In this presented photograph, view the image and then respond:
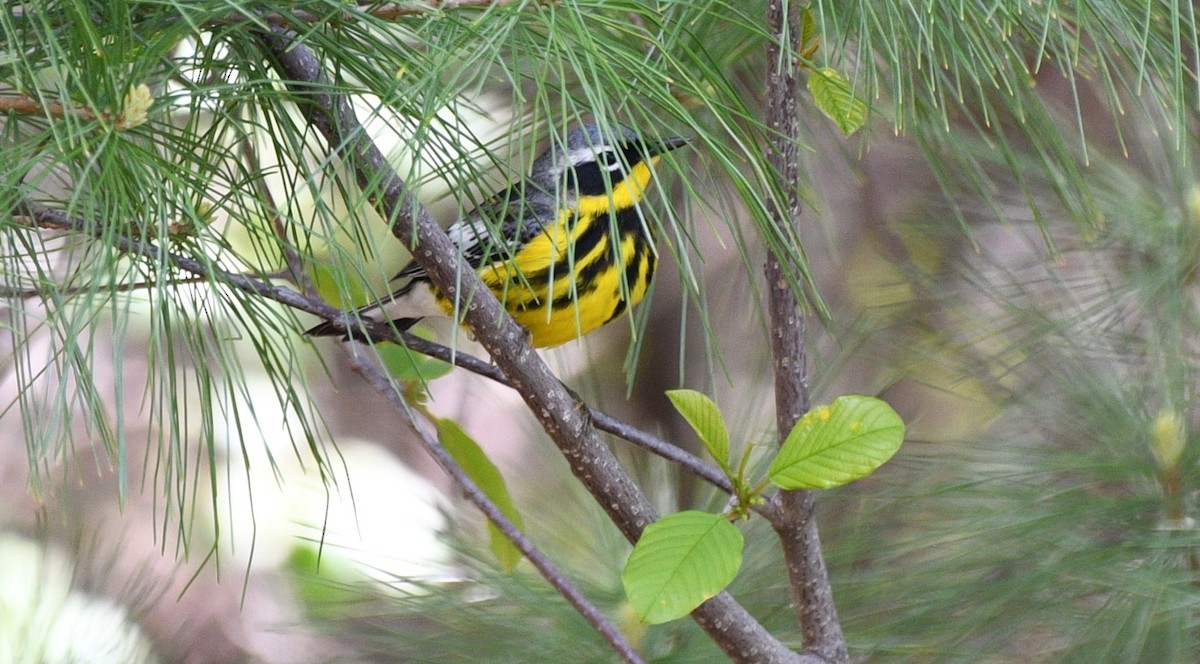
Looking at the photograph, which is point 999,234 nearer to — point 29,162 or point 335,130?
point 335,130

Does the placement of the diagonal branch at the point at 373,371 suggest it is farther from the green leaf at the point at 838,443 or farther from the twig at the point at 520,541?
the green leaf at the point at 838,443

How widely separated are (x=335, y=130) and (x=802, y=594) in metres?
0.40

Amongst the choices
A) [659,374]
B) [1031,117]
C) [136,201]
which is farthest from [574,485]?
[136,201]

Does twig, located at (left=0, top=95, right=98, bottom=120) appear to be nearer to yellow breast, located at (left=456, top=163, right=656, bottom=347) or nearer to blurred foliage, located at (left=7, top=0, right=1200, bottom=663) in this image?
blurred foliage, located at (left=7, top=0, right=1200, bottom=663)

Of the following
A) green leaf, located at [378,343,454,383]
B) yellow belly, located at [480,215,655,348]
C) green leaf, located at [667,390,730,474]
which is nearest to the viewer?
green leaf, located at [667,390,730,474]

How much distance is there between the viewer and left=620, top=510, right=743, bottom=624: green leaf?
0.54 metres

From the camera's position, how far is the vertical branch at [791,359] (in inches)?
26.7

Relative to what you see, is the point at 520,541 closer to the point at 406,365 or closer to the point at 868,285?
the point at 406,365

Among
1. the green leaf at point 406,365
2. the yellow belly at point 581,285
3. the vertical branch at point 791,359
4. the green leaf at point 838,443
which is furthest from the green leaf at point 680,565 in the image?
the yellow belly at point 581,285

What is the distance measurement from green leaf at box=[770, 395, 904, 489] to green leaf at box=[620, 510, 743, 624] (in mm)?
45

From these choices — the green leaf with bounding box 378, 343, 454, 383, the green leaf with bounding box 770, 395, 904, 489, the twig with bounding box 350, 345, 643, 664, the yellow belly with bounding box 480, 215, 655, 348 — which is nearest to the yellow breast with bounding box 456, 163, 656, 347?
the yellow belly with bounding box 480, 215, 655, 348

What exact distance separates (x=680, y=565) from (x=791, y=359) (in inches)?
7.9

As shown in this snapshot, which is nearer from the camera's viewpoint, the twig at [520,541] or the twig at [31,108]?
the twig at [31,108]

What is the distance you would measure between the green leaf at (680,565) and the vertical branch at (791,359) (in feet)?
0.50
